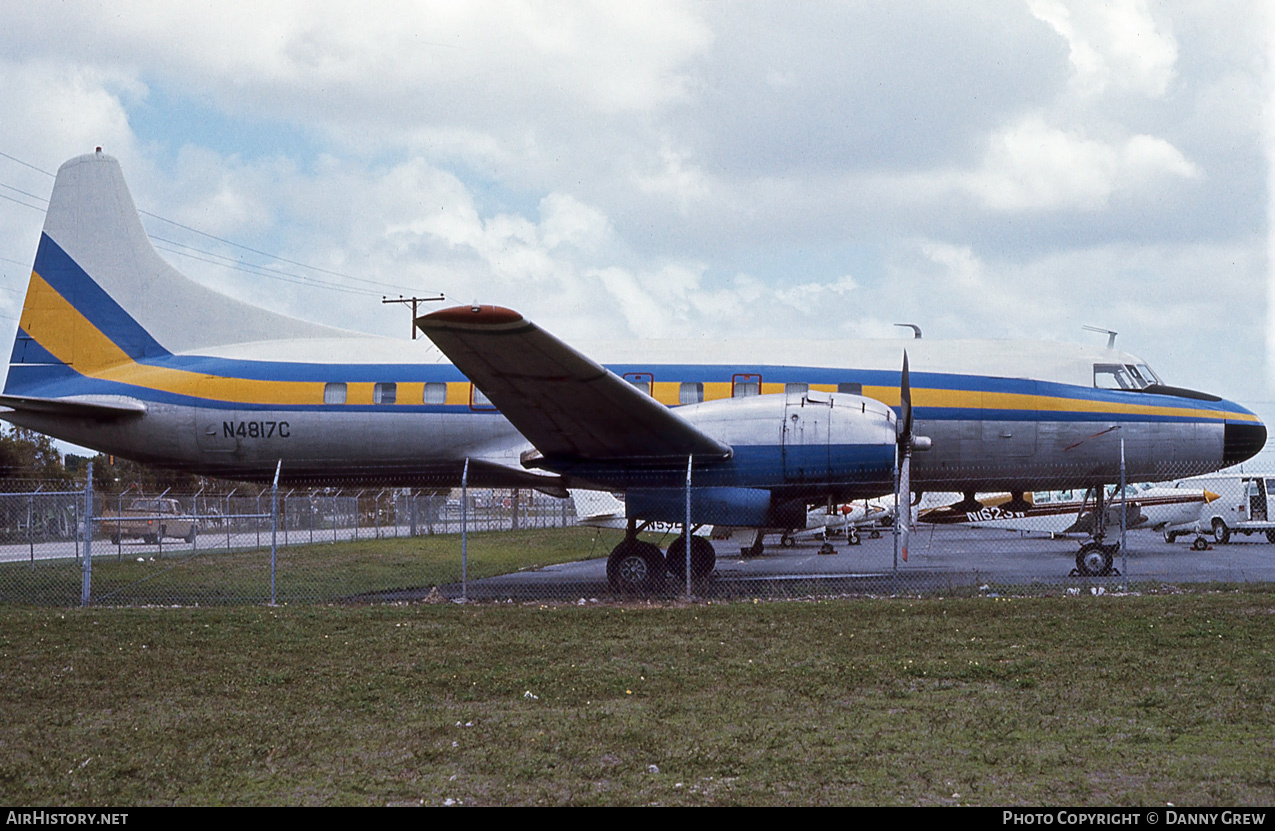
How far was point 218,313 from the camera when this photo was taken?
60.0 feet

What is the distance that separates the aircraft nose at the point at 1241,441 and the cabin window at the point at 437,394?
1197cm

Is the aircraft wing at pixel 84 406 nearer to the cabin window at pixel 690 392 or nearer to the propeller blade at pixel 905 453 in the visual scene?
the cabin window at pixel 690 392

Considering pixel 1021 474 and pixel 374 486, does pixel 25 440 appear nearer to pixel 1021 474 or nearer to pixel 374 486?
pixel 374 486

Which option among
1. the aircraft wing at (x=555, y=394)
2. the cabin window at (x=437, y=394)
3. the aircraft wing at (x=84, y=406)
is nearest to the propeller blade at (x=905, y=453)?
the aircraft wing at (x=555, y=394)

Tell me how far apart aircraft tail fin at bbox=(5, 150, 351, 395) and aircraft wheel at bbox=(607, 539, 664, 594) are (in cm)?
800

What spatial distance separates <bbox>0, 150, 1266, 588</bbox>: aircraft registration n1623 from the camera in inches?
574

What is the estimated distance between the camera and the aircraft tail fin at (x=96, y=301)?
59.2ft

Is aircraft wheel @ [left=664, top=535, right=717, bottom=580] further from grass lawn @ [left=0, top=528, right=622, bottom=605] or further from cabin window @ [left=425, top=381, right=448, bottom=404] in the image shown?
grass lawn @ [left=0, top=528, right=622, bottom=605]

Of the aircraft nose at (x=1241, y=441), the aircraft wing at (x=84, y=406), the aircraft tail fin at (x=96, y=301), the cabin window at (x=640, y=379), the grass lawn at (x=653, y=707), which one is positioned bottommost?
the grass lawn at (x=653, y=707)

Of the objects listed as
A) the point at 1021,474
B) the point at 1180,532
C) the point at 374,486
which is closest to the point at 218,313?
the point at 374,486

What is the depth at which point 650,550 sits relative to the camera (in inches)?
598

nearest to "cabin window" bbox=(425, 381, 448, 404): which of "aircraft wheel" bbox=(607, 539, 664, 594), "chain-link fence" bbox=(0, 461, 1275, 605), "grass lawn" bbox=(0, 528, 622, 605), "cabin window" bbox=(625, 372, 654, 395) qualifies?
"chain-link fence" bbox=(0, 461, 1275, 605)

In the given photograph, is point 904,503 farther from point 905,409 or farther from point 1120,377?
point 1120,377

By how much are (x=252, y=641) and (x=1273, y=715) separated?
8830 millimetres
